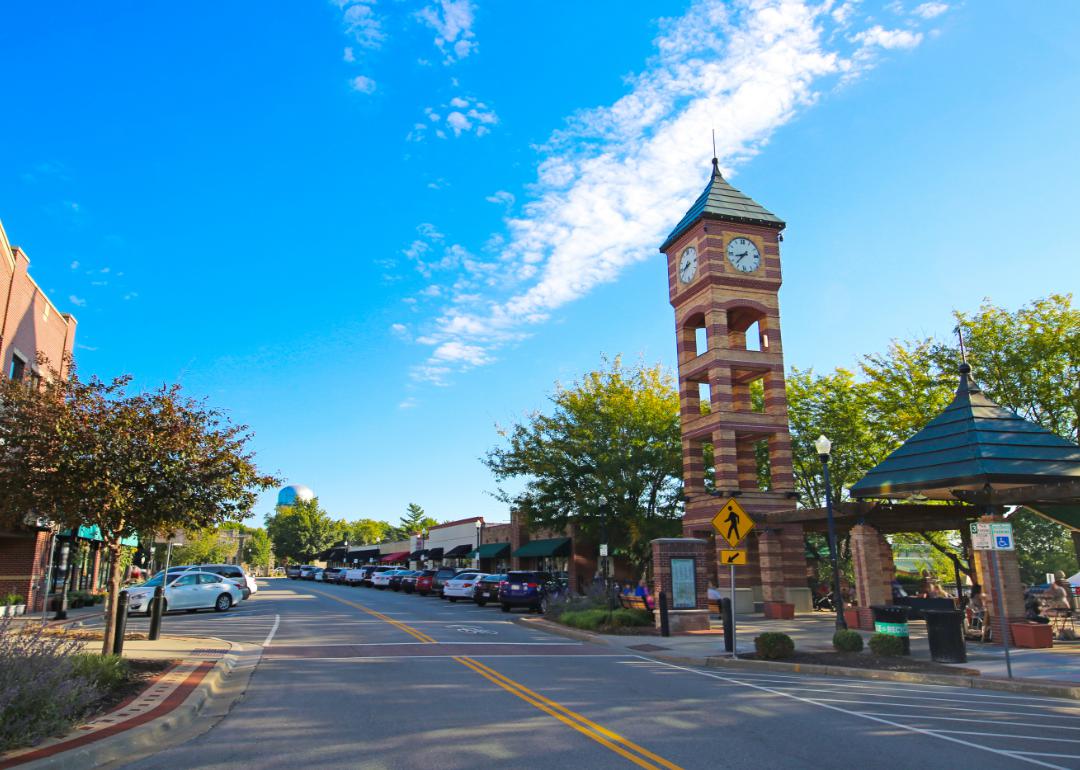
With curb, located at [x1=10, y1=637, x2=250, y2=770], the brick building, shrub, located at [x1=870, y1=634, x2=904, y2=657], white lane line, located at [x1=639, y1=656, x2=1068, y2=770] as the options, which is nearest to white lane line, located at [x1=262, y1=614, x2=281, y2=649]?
curb, located at [x1=10, y1=637, x2=250, y2=770]

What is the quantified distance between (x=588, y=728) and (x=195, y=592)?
78.1 ft

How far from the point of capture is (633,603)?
23281 millimetres

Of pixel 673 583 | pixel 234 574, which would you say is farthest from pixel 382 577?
pixel 673 583

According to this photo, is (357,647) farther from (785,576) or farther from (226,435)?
(785,576)

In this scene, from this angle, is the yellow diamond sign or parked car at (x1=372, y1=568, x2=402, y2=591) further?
parked car at (x1=372, y1=568, x2=402, y2=591)

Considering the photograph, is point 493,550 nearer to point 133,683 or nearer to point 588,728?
point 133,683

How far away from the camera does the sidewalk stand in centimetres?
1262

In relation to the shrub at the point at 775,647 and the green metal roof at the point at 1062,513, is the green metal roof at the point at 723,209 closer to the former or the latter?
the green metal roof at the point at 1062,513

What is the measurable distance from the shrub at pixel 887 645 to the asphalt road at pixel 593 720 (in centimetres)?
214

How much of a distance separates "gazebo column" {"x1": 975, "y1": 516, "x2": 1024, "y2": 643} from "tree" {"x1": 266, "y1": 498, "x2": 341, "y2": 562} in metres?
99.7

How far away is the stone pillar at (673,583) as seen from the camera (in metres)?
20.8

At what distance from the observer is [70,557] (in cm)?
3102

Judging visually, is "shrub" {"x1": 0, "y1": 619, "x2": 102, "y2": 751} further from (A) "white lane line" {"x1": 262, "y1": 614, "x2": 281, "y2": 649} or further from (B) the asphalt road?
(A) "white lane line" {"x1": 262, "y1": 614, "x2": 281, "y2": 649}

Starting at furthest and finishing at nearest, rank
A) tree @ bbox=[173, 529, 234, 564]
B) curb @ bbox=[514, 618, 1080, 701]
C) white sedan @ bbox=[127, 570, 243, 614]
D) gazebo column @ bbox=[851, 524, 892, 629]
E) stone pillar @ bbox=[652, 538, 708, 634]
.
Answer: tree @ bbox=[173, 529, 234, 564]
white sedan @ bbox=[127, 570, 243, 614]
gazebo column @ bbox=[851, 524, 892, 629]
stone pillar @ bbox=[652, 538, 708, 634]
curb @ bbox=[514, 618, 1080, 701]
